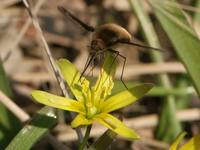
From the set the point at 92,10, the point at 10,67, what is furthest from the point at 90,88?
the point at 92,10

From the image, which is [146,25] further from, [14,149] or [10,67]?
[14,149]

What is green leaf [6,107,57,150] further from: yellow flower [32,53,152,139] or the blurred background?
the blurred background

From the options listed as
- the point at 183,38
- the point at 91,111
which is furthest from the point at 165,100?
the point at 91,111

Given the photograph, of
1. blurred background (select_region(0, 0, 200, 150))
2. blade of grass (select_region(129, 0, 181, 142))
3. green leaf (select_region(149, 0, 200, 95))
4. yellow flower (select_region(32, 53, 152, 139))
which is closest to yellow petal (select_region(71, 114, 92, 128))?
yellow flower (select_region(32, 53, 152, 139))

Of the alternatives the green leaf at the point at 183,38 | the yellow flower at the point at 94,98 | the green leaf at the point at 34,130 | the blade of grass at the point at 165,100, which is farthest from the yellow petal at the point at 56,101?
the blade of grass at the point at 165,100

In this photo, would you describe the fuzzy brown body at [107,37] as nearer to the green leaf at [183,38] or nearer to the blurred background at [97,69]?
the green leaf at [183,38]

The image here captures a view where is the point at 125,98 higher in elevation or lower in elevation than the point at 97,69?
higher

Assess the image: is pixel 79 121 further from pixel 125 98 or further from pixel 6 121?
pixel 6 121
